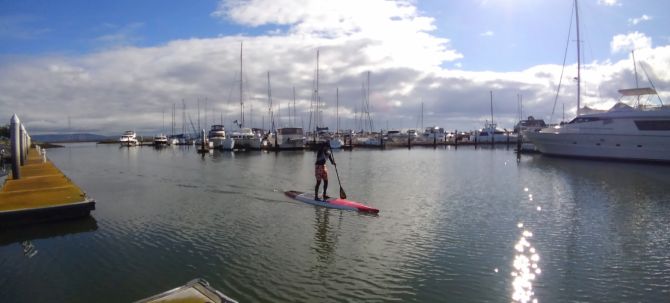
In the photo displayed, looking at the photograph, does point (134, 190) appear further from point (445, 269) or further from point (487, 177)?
point (487, 177)

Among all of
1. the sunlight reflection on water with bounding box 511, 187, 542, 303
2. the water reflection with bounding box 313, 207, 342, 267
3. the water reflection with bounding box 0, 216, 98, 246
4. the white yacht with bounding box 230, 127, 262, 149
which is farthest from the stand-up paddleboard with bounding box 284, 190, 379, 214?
the white yacht with bounding box 230, 127, 262, 149

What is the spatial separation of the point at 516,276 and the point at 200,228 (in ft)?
31.5

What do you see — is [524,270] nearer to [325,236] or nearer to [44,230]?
[325,236]

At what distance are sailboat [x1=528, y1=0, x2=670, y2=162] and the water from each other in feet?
86.9

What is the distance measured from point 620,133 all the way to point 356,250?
145ft

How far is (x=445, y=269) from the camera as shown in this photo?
1006 cm

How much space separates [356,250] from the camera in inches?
453

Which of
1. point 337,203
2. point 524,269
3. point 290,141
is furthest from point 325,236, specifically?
point 290,141

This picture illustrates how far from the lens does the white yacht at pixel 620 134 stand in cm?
4203

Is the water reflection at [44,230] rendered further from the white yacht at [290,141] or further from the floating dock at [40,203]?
the white yacht at [290,141]

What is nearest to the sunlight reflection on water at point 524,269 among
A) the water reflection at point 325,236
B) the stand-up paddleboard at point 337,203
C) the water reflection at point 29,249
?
the water reflection at point 325,236

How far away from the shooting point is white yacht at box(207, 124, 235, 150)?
68.9 metres

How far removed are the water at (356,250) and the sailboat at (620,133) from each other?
26.5 meters

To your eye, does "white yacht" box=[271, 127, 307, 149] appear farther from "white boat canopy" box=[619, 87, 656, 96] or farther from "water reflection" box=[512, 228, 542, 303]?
"water reflection" box=[512, 228, 542, 303]
